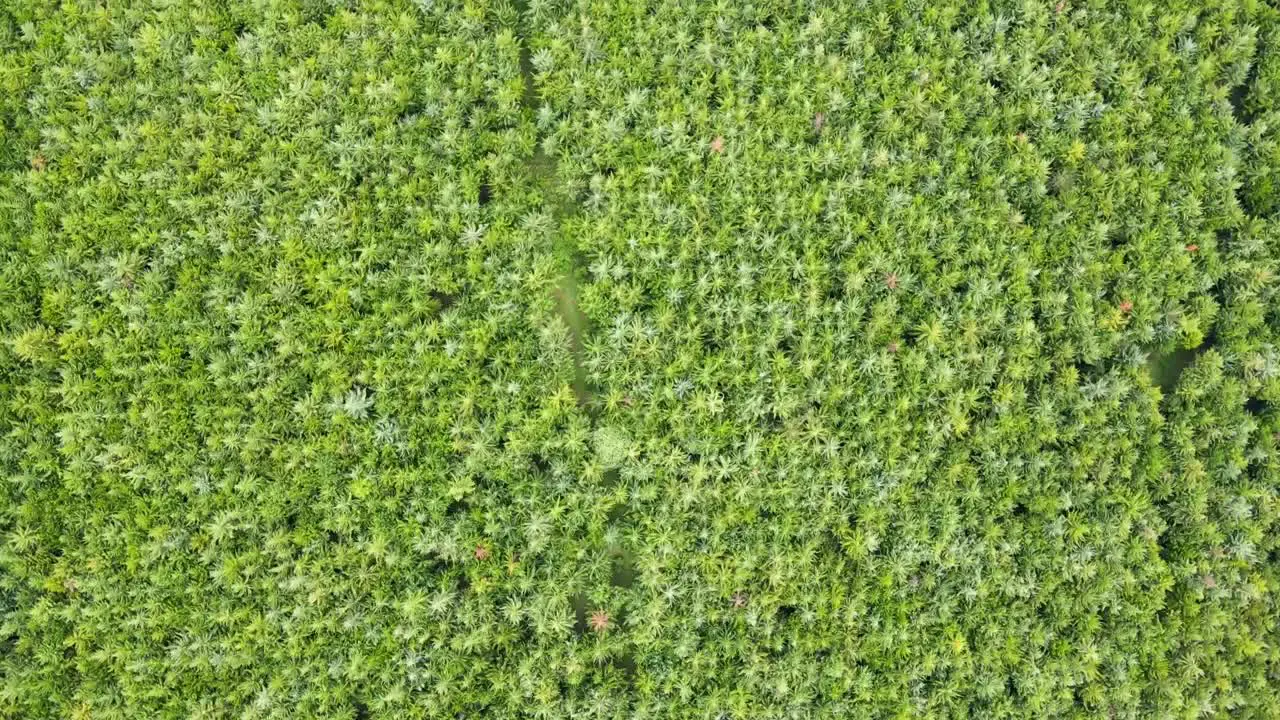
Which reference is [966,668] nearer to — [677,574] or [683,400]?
[677,574]

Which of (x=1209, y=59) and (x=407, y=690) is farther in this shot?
(x=1209, y=59)

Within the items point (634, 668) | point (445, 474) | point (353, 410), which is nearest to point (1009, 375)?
point (634, 668)

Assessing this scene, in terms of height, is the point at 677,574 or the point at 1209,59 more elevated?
the point at 1209,59

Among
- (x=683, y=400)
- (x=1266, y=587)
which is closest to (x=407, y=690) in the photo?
(x=683, y=400)

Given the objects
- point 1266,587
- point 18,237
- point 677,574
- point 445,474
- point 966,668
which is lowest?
point 966,668

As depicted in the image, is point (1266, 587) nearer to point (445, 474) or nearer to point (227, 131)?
point (445, 474)

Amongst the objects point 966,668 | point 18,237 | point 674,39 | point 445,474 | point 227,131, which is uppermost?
point 674,39
